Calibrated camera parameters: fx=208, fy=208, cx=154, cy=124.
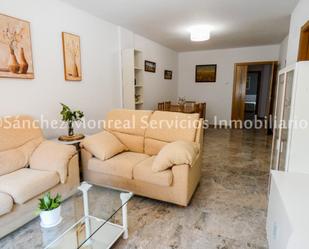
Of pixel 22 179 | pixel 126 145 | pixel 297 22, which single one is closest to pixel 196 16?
pixel 297 22

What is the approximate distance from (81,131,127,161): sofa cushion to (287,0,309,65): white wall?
2.80 metres

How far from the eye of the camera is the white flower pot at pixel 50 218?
137 cm

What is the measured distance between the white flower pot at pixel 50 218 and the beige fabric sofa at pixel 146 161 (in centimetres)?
95

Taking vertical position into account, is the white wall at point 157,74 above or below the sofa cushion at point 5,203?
above

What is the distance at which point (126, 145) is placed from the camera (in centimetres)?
283

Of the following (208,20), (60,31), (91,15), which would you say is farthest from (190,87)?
(60,31)

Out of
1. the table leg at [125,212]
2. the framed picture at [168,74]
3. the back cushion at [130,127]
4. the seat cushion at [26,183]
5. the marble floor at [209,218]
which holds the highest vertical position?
the framed picture at [168,74]

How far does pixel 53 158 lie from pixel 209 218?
1.70 m

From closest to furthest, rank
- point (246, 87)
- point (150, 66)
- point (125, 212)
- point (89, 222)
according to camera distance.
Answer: point (89, 222), point (125, 212), point (150, 66), point (246, 87)

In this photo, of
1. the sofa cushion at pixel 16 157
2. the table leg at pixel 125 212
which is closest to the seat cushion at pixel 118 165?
the table leg at pixel 125 212

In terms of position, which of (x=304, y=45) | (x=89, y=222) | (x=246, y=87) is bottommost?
(x=89, y=222)

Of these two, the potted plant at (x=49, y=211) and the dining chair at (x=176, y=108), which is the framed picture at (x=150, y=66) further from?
the potted plant at (x=49, y=211)

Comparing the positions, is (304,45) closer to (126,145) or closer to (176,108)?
(126,145)

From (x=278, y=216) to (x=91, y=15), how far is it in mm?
3629
